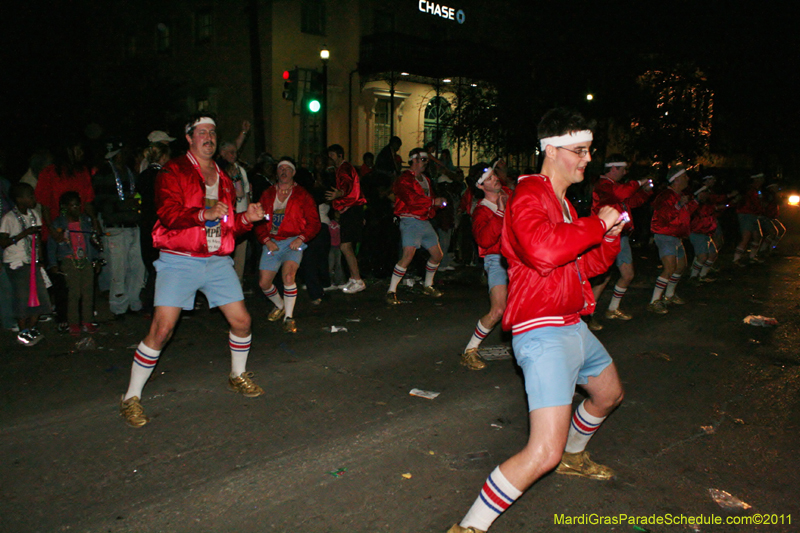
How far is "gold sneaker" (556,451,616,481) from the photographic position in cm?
392

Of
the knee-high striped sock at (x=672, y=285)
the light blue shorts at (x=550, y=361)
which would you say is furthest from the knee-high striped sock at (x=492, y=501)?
the knee-high striped sock at (x=672, y=285)

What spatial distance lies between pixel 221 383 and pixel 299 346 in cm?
137

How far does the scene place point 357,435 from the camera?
454 cm

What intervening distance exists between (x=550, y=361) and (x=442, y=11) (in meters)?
29.2

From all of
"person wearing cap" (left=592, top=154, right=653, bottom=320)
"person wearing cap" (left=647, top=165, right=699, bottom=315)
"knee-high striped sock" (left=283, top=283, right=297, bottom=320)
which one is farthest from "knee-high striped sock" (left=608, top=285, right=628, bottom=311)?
"knee-high striped sock" (left=283, top=283, right=297, bottom=320)

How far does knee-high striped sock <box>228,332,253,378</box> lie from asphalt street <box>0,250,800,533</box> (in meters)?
0.24

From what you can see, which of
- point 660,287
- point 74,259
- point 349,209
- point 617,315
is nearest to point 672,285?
point 660,287

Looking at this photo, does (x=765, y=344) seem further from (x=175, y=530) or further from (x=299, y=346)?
(x=175, y=530)

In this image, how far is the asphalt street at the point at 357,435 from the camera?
353 cm

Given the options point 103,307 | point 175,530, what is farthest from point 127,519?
point 103,307

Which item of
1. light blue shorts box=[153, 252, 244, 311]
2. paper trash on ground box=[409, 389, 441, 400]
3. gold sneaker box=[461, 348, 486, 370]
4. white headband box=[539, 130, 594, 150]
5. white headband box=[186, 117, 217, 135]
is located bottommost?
paper trash on ground box=[409, 389, 441, 400]

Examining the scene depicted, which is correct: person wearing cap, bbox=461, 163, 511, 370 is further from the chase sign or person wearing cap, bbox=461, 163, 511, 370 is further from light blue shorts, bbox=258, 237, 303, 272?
the chase sign

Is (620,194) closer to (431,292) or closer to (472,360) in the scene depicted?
(472,360)

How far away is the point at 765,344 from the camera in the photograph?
7.40 meters
